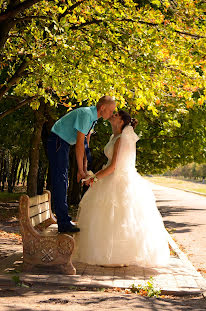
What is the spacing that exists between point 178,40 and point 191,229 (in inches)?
300

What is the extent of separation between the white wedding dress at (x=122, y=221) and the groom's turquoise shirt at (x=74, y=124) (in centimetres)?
94

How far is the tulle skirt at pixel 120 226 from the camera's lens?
291 inches

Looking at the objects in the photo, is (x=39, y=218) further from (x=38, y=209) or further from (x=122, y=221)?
(x=122, y=221)

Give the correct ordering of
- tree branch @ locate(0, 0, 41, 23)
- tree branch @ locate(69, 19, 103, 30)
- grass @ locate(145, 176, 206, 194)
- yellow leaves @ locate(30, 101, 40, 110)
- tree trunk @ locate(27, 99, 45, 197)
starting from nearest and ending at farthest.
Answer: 1. tree branch @ locate(0, 0, 41, 23)
2. tree branch @ locate(69, 19, 103, 30)
3. yellow leaves @ locate(30, 101, 40, 110)
4. tree trunk @ locate(27, 99, 45, 197)
5. grass @ locate(145, 176, 206, 194)

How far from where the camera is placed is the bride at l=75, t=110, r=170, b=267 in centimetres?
739

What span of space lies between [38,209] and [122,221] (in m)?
1.33

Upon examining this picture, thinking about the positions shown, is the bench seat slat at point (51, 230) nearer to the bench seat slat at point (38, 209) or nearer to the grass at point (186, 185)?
the bench seat slat at point (38, 209)

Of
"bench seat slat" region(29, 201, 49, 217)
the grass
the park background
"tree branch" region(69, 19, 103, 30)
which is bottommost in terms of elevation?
the grass

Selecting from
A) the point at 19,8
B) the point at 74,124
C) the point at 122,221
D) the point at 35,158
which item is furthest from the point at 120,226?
the point at 35,158

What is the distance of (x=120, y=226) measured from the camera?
7.46 m

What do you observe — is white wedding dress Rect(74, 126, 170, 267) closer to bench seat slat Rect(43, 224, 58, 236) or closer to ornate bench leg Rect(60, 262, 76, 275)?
bench seat slat Rect(43, 224, 58, 236)

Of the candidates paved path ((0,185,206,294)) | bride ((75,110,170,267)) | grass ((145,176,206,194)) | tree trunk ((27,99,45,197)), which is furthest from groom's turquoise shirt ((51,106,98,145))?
grass ((145,176,206,194))

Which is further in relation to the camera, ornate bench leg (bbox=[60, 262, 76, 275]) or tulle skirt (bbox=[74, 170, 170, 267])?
tulle skirt (bbox=[74, 170, 170, 267])

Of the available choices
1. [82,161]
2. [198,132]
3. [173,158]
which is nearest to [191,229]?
[198,132]
